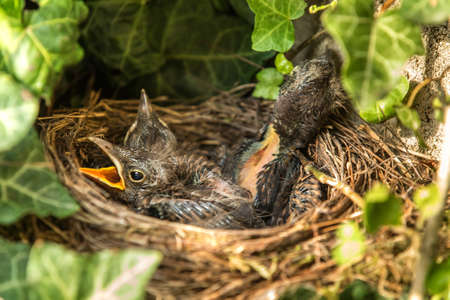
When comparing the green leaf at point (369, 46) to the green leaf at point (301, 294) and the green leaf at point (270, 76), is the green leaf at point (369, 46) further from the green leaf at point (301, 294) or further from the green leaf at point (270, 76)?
the green leaf at point (270, 76)

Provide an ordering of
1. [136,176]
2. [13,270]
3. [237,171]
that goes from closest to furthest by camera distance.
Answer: [13,270] → [136,176] → [237,171]

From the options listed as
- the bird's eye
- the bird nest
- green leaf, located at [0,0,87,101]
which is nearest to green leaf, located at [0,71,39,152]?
green leaf, located at [0,0,87,101]

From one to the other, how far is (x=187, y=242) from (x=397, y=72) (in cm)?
65

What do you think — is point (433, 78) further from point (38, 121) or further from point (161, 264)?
point (38, 121)

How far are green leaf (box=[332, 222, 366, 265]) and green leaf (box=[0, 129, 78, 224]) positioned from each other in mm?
641

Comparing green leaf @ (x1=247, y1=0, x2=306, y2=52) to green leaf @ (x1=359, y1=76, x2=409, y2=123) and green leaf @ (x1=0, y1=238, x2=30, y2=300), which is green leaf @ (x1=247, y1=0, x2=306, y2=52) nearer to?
green leaf @ (x1=359, y1=76, x2=409, y2=123)

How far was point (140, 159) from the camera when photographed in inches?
57.6

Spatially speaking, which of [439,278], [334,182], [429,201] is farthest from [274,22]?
[439,278]

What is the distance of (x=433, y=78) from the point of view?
4.07 feet

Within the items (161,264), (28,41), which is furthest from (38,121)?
(161,264)

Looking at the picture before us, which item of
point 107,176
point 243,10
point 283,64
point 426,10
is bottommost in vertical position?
point 107,176

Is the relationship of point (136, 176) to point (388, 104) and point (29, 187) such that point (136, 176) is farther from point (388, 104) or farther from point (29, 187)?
point (388, 104)

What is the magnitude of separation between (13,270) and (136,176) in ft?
1.91

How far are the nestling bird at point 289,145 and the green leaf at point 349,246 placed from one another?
1.48ft
